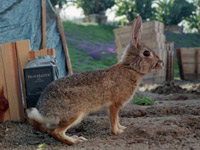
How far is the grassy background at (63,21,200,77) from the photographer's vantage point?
2078cm

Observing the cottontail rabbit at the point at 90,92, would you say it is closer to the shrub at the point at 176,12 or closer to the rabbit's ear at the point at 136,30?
the rabbit's ear at the point at 136,30

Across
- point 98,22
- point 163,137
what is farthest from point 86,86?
point 98,22

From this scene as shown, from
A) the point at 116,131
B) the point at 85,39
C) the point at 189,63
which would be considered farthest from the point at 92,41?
the point at 116,131

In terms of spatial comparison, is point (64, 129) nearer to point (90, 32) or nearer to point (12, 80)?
point (12, 80)

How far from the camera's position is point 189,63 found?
1440 centimetres

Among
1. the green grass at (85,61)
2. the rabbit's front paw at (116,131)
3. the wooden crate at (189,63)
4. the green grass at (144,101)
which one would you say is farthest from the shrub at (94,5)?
the rabbit's front paw at (116,131)

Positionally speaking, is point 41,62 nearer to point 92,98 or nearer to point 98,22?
point 92,98

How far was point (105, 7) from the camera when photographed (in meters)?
38.2

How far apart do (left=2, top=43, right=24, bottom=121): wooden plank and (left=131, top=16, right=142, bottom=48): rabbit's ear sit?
1.96 m

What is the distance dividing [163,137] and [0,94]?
264 cm

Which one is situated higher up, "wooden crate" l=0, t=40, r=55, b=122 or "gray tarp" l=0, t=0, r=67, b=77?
"gray tarp" l=0, t=0, r=67, b=77

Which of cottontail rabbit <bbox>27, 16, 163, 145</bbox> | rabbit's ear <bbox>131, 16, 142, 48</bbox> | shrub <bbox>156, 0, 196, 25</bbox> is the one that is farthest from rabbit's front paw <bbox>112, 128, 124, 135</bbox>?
shrub <bbox>156, 0, 196, 25</bbox>

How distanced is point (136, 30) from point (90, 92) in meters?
1.13

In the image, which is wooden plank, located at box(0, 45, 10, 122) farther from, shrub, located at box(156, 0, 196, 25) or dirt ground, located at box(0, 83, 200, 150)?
shrub, located at box(156, 0, 196, 25)
